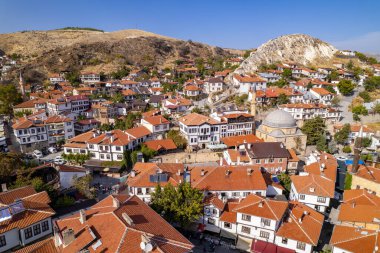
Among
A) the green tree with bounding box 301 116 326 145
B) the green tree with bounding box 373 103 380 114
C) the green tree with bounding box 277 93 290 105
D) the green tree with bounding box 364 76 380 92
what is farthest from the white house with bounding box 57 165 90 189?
the green tree with bounding box 364 76 380 92

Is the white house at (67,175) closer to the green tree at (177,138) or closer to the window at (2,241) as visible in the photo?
the window at (2,241)

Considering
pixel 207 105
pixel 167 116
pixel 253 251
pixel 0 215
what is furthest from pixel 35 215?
pixel 207 105

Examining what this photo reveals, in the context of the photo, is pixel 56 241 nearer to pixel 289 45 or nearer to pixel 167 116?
pixel 167 116

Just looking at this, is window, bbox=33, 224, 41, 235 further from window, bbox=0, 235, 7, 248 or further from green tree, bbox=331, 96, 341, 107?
green tree, bbox=331, 96, 341, 107

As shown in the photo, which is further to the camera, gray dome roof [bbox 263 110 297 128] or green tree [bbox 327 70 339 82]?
green tree [bbox 327 70 339 82]

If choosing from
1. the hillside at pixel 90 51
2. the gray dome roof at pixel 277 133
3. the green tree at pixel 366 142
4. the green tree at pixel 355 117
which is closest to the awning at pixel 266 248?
the gray dome roof at pixel 277 133

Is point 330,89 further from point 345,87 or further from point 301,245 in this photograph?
point 301,245
